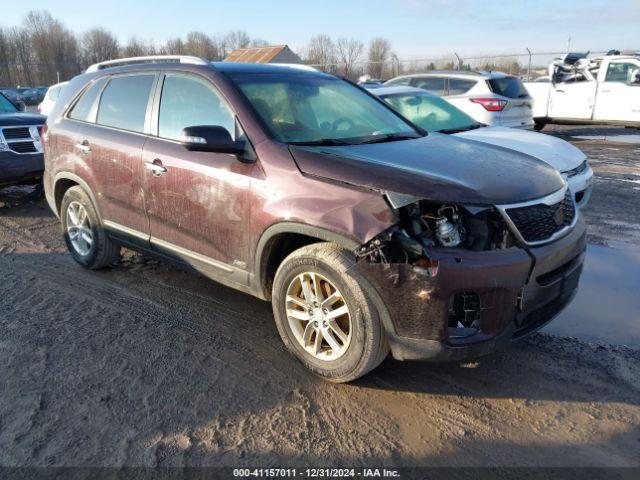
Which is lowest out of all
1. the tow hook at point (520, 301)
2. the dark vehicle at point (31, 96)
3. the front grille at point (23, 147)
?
the dark vehicle at point (31, 96)

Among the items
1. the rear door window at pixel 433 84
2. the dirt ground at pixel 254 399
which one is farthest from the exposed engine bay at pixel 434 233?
the rear door window at pixel 433 84

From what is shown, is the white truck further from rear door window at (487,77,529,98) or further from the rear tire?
the rear tire

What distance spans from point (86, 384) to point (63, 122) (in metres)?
2.95

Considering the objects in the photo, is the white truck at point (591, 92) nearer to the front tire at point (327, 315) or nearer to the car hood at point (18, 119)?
the car hood at point (18, 119)

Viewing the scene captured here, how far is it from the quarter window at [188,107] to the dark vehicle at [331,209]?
12 millimetres

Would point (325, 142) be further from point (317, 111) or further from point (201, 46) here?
point (201, 46)

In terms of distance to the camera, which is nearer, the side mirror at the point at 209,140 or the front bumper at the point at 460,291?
the front bumper at the point at 460,291

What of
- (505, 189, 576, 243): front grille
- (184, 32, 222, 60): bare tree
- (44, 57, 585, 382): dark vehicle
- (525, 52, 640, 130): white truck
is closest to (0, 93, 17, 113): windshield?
(44, 57, 585, 382): dark vehicle

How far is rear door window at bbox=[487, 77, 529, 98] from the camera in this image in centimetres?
1066

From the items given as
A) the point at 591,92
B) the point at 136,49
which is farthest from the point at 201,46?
the point at 591,92

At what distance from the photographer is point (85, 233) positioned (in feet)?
16.7

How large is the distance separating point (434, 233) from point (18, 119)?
286 inches

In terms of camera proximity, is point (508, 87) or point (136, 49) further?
point (136, 49)

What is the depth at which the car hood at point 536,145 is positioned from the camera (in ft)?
20.0
